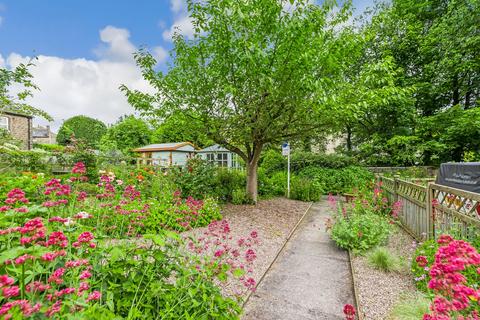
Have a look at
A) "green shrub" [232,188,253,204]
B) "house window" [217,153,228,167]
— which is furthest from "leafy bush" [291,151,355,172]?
"house window" [217,153,228,167]

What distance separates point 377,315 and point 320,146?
52.6 ft

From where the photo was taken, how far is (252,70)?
477 centimetres

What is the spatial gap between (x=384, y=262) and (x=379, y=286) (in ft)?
1.74

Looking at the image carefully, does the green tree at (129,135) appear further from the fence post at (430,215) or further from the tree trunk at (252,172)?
the fence post at (430,215)

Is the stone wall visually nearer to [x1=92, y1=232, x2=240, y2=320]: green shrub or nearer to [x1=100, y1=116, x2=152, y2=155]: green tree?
[x1=100, y1=116, x2=152, y2=155]: green tree

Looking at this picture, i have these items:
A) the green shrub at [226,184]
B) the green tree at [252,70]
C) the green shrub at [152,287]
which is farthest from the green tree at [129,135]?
the green shrub at [152,287]

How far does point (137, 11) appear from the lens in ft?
20.8

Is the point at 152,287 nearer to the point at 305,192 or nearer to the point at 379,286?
the point at 379,286

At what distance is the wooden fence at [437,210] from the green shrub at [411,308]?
1.26 meters

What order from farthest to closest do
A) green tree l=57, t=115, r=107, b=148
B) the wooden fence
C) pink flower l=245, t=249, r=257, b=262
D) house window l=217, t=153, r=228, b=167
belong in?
green tree l=57, t=115, r=107, b=148 < house window l=217, t=153, r=228, b=167 < the wooden fence < pink flower l=245, t=249, r=257, b=262

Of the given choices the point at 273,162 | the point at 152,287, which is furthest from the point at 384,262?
the point at 273,162

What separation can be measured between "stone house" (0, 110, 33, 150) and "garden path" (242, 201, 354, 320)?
1882 centimetres

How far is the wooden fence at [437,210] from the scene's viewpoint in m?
3.08

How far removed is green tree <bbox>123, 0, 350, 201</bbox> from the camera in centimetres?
475
